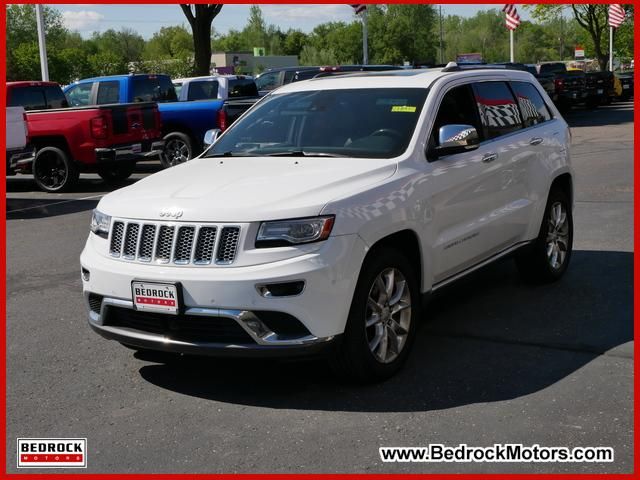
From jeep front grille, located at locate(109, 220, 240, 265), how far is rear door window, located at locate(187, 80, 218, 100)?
14.4m

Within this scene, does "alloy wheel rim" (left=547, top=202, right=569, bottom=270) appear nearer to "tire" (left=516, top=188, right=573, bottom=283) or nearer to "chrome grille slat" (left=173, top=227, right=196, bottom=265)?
"tire" (left=516, top=188, right=573, bottom=283)

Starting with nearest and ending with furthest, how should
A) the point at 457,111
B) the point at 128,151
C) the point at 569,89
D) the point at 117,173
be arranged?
the point at 457,111, the point at 128,151, the point at 117,173, the point at 569,89

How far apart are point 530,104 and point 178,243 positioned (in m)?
3.81

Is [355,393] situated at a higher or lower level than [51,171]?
lower

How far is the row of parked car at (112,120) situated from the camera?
14.7 meters

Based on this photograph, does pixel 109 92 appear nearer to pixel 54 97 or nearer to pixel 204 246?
pixel 54 97

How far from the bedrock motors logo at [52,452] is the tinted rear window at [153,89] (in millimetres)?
13672

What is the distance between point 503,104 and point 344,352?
116 inches

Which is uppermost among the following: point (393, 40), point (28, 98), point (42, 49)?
point (393, 40)

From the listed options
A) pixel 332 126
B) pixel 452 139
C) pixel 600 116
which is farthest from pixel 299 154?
pixel 600 116

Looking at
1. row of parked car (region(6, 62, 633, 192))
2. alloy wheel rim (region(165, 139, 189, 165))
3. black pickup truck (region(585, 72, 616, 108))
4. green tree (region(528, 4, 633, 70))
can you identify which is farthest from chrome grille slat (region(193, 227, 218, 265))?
green tree (region(528, 4, 633, 70))

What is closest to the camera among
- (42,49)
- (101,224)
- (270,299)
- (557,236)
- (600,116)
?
(270,299)

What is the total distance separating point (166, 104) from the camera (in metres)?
18.0

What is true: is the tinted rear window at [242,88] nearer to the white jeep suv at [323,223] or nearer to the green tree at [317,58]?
the white jeep suv at [323,223]
